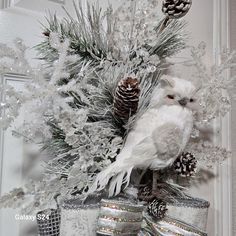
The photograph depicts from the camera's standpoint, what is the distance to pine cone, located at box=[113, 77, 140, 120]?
59cm

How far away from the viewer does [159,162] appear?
65 centimetres

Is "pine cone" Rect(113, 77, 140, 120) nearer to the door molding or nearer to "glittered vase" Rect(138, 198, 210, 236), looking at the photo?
"glittered vase" Rect(138, 198, 210, 236)

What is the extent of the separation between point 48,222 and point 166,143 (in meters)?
0.26

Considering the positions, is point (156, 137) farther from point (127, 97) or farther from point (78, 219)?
point (78, 219)

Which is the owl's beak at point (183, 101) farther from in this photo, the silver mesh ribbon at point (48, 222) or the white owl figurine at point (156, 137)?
the silver mesh ribbon at point (48, 222)

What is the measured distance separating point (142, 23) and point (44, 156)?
13.2 inches

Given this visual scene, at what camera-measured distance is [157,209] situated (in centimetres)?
69

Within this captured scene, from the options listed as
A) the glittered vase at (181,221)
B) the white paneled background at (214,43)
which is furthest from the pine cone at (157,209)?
the white paneled background at (214,43)

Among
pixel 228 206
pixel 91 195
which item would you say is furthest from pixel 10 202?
pixel 228 206

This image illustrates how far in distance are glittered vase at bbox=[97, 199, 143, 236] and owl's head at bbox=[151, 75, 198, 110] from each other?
7.8 inches

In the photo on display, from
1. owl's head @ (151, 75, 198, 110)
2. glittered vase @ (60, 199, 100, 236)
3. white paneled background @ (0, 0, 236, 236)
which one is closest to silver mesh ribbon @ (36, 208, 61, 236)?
glittered vase @ (60, 199, 100, 236)

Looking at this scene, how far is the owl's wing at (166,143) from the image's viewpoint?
0.63m

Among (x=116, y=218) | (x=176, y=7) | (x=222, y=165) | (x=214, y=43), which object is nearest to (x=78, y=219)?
(x=116, y=218)

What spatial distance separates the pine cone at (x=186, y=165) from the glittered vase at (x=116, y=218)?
0.17 metres
